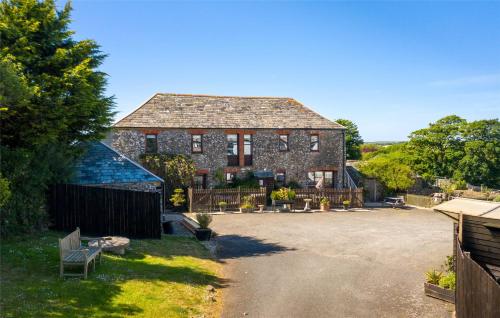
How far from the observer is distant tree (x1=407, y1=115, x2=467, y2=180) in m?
42.1

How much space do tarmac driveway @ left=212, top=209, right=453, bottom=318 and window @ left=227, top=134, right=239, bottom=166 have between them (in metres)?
6.82

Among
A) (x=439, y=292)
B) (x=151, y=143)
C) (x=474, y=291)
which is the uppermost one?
(x=151, y=143)

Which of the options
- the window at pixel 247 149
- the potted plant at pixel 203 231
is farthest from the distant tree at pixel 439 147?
the potted plant at pixel 203 231

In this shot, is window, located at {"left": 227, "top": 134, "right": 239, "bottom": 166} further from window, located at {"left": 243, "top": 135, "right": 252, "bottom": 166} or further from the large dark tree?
the large dark tree

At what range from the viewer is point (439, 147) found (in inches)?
1677

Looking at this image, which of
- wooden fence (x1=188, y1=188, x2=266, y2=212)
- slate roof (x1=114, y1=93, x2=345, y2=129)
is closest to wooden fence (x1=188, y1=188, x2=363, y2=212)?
wooden fence (x1=188, y1=188, x2=266, y2=212)

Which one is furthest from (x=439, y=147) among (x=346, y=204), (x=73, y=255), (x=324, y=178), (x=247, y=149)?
(x=73, y=255)

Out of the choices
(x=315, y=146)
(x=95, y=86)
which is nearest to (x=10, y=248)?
(x=95, y=86)

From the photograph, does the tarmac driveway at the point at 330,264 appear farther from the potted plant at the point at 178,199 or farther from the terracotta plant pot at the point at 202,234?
the potted plant at the point at 178,199

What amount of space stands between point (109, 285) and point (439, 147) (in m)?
42.5

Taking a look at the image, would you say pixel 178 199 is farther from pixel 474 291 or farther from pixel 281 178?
pixel 474 291

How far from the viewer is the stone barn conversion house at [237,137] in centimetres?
2711

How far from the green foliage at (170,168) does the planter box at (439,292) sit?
19.1m

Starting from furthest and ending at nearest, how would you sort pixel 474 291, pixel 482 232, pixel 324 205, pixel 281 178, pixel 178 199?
1. pixel 281 178
2. pixel 324 205
3. pixel 178 199
4. pixel 482 232
5. pixel 474 291
